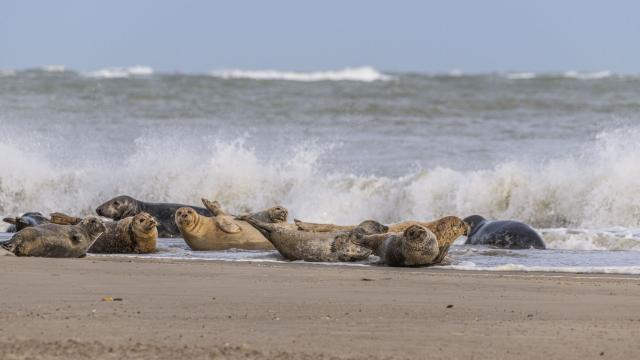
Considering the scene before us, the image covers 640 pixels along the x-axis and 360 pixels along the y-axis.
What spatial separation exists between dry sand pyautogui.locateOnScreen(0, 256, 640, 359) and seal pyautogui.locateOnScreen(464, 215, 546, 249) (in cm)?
259

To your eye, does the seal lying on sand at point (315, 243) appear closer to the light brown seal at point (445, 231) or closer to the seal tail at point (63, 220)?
the light brown seal at point (445, 231)

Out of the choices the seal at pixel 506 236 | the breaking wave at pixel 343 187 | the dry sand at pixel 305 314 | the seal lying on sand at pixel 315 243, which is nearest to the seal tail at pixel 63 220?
the seal lying on sand at pixel 315 243

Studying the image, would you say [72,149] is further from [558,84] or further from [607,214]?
[558,84]

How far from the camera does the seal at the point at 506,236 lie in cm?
1054

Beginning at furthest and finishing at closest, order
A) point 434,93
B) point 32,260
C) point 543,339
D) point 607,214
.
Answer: point 434,93, point 607,214, point 32,260, point 543,339

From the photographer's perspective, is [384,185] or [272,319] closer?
[272,319]

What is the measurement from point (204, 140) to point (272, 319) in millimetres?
15281

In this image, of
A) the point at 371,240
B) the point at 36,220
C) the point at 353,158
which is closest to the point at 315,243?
the point at 371,240

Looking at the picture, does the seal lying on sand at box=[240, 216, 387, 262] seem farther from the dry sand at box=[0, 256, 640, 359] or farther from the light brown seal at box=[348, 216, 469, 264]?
the dry sand at box=[0, 256, 640, 359]

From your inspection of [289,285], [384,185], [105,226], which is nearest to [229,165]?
[384,185]

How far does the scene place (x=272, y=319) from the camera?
18.2 feet

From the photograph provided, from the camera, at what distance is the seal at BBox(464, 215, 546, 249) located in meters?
10.5

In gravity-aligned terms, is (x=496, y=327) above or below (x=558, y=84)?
below

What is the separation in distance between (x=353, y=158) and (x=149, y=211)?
22.2 ft
